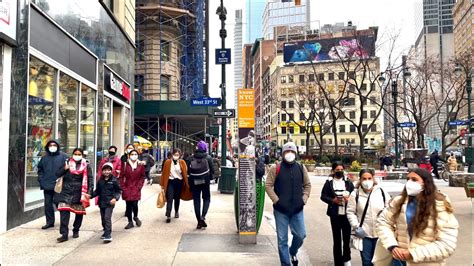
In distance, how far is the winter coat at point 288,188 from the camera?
230 inches

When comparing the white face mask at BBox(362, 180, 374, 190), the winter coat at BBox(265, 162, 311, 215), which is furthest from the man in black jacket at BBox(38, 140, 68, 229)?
the white face mask at BBox(362, 180, 374, 190)

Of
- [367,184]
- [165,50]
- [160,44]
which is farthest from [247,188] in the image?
[165,50]

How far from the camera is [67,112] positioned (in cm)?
1256

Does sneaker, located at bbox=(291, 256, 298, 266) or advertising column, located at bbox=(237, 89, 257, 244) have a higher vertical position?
advertising column, located at bbox=(237, 89, 257, 244)

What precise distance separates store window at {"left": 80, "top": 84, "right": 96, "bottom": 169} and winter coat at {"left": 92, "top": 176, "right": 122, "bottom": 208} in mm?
6630

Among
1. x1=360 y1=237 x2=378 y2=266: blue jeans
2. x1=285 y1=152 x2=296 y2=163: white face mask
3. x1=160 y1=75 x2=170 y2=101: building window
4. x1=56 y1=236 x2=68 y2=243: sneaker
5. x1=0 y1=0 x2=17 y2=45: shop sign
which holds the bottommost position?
x1=56 y1=236 x2=68 y2=243: sneaker

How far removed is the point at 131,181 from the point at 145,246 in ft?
6.24

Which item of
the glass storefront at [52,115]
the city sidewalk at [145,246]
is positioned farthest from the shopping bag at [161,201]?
the glass storefront at [52,115]

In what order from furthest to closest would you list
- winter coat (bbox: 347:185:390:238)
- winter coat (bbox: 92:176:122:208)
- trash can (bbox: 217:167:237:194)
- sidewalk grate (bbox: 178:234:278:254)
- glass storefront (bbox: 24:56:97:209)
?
1. trash can (bbox: 217:167:237:194)
2. glass storefront (bbox: 24:56:97:209)
3. winter coat (bbox: 92:176:122:208)
4. sidewalk grate (bbox: 178:234:278:254)
5. winter coat (bbox: 347:185:390:238)

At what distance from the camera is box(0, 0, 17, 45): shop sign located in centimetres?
796

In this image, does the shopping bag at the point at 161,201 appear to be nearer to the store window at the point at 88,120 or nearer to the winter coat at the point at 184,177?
the winter coat at the point at 184,177

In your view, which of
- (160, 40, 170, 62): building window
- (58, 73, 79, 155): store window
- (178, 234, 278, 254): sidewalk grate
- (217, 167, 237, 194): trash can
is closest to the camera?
(178, 234, 278, 254): sidewalk grate

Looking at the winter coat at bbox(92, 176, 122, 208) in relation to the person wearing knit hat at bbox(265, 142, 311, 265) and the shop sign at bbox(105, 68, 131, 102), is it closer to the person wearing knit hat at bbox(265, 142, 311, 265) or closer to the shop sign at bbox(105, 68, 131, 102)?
the person wearing knit hat at bbox(265, 142, 311, 265)

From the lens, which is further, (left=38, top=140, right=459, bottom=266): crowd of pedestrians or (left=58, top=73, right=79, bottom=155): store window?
(left=58, top=73, right=79, bottom=155): store window
